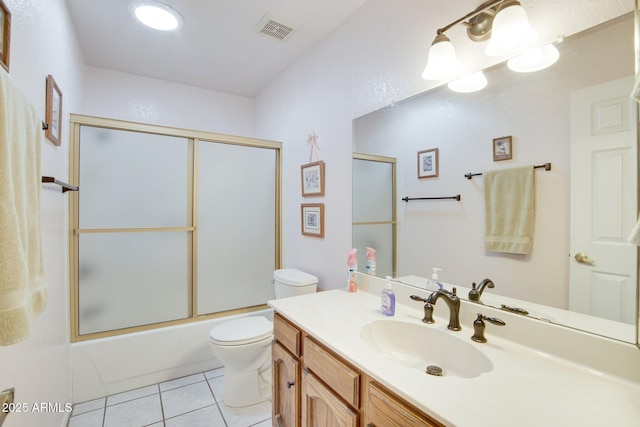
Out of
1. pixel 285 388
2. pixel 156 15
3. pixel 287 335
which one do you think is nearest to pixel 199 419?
pixel 285 388

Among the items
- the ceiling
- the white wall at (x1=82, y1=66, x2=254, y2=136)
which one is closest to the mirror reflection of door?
the ceiling

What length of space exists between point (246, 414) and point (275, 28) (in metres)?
2.56

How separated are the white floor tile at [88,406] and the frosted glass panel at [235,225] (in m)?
0.80

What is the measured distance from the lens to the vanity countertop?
657mm

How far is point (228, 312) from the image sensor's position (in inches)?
97.7

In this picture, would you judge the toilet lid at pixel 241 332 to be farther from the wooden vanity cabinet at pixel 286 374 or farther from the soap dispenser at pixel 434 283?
the soap dispenser at pixel 434 283

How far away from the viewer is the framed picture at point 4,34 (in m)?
0.91

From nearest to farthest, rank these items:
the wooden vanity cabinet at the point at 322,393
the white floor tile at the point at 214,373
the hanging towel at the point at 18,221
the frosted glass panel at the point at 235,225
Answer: the hanging towel at the point at 18,221
the wooden vanity cabinet at the point at 322,393
the white floor tile at the point at 214,373
the frosted glass panel at the point at 235,225

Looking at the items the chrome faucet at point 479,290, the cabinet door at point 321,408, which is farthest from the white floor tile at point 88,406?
the chrome faucet at point 479,290

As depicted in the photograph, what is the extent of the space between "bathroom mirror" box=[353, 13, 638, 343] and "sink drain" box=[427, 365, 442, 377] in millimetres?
322

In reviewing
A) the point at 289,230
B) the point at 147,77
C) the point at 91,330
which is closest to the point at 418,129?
the point at 289,230

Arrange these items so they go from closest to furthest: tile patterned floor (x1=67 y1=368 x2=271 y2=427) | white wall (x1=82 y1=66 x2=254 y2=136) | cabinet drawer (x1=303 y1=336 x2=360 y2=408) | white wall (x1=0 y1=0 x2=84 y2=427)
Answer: cabinet drawer (x1=303 y1=336 x2=360 y2=408), white wall (x1=0 y1=0 x2=84 y2=427), tile patterned floor (x1=67 y1=368 x2=271 y2=427), white wall (x1=82 y1=66 x2=254 y2=136)

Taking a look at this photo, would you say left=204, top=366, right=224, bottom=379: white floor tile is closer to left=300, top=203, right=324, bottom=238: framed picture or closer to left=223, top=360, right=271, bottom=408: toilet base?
left=223, top=360, right=271, bottom=408: toilet base

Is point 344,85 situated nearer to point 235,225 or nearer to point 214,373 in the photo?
point 235,225
